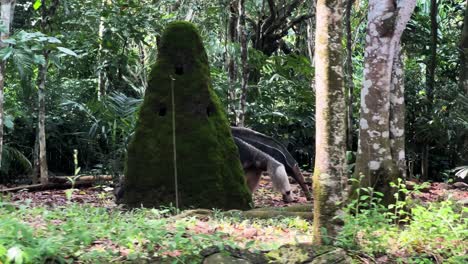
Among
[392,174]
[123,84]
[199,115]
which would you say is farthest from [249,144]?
[123,84]

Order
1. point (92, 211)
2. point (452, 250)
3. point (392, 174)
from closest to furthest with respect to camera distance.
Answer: point (452, 250)
point (92, 211)
point (392, 174)

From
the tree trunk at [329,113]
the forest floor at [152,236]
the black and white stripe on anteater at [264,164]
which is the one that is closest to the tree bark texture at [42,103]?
the black and white stripe on anteater at [264,164]

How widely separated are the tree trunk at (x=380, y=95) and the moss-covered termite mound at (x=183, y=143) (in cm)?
215

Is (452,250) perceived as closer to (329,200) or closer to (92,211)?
(329,200)

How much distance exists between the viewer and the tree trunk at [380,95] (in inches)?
260

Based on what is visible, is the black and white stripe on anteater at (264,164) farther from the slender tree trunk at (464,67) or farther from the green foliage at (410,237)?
the slender tree trunk at (464,67)

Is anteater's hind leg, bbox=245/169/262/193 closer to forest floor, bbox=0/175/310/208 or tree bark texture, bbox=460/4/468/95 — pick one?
forest floor, bbox=0/175/310/208

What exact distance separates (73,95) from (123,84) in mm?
1299

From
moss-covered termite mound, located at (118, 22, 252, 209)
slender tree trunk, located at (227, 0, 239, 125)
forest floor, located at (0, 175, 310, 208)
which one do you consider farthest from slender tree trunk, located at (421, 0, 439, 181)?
moss-covered termite mound, located at (118, 22, 252, 209)

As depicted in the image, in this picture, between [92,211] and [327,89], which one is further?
[92,211]

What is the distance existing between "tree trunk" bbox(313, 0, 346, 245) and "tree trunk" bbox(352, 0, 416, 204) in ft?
5.55

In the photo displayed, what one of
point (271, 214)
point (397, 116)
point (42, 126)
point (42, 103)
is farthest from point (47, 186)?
point (397, 116)

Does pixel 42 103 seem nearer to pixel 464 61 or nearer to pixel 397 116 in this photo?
pixel 397 116

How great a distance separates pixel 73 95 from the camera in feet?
47.5
